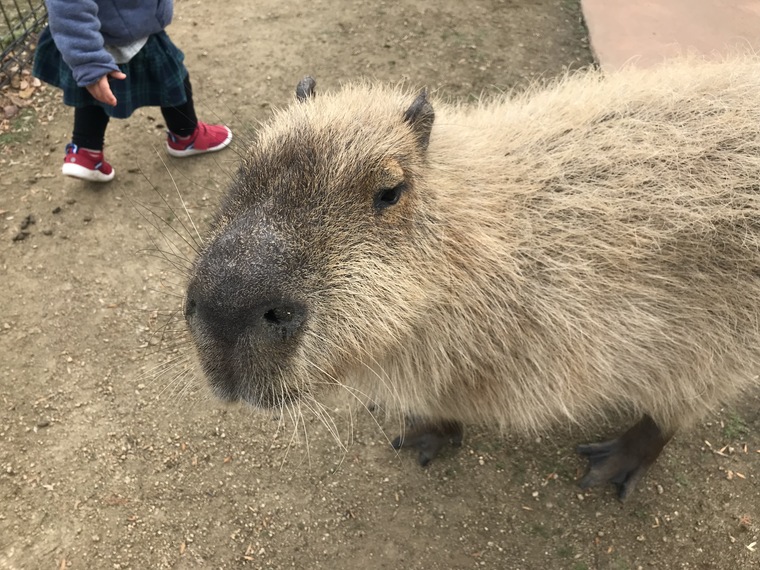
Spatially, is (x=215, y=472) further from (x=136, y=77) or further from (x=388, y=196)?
(x=136, y=77)

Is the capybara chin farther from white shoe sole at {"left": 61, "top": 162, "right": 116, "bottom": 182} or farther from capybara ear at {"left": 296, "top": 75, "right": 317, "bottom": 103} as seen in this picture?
white shoe sole at {"left": 61, "top": 162, "right": 116, "bottom": 182}

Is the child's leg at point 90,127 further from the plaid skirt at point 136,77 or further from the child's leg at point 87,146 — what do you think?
the plaid skirt at point 136,77

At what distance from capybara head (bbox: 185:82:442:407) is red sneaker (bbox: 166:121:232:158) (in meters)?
2.57

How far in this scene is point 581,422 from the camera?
3170 millimetres

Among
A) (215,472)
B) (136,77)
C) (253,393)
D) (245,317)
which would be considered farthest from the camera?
(136,77)

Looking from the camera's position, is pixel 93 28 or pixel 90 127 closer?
pixel 93 28

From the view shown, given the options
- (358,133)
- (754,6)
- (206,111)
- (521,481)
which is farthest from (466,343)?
(754,6)

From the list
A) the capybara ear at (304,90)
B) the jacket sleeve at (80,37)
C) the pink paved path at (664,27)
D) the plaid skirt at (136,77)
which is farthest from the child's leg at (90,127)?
the pink paved path at (664,27)

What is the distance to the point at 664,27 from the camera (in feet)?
15.8

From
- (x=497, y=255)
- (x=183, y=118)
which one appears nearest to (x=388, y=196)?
(x=497, y=255)

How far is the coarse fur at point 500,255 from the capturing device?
5.72ft

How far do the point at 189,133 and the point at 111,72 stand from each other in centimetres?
108

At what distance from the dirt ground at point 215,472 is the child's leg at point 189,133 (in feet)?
1.93

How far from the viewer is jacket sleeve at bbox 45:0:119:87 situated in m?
3.09
